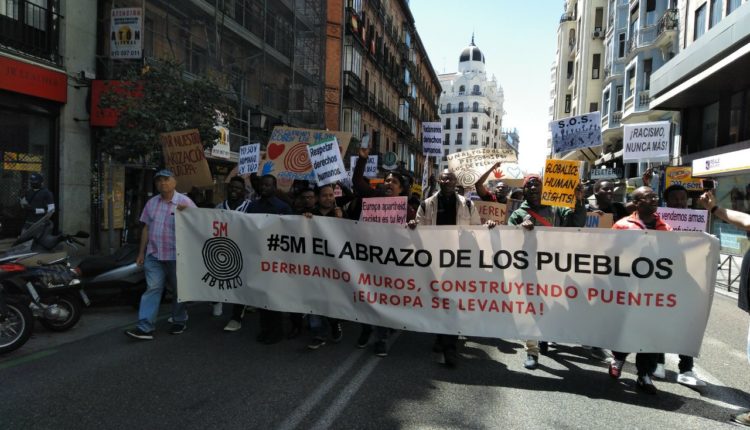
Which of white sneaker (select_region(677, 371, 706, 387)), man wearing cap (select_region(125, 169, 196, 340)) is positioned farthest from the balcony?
white sneaker (select_region(677, 371, 706, 387))

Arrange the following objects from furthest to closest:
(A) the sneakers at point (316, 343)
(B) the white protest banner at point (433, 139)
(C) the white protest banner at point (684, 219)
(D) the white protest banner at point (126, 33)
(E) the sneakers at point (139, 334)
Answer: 1. (B) the white protest banner at point (433, 139)
2. (D) the white protest banner at point (126, 33)
3. (C) the white protest banner at point (684, 219)
4. (E) the sneakers at point (139, 334)
5. (A) the sneakers at point (316, 343)

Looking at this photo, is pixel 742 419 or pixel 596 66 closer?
pixel 742 419

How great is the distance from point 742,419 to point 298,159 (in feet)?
23.4

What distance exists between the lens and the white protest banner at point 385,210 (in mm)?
5691

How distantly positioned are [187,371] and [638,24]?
99.9 feet

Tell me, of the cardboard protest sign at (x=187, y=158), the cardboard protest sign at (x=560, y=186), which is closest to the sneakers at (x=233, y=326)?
the cardboard protest sign at (x=187, y=158)

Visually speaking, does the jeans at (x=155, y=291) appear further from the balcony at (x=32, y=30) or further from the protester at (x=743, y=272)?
the balcony at (x=32, y=30)

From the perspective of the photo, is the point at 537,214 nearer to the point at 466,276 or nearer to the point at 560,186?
the point at 560,186

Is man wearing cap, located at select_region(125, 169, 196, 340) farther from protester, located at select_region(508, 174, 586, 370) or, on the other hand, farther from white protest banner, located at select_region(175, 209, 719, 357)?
protester, located at select_region(508, 174, 586, 370)

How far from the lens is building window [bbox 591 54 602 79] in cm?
4125

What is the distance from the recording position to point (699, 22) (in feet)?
72.9

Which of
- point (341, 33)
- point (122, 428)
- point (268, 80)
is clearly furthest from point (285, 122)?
point (122, 428)

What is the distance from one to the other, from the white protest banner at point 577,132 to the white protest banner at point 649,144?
1.17 m

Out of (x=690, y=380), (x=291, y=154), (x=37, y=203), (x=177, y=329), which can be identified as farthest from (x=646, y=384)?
(x=37, y=203)
